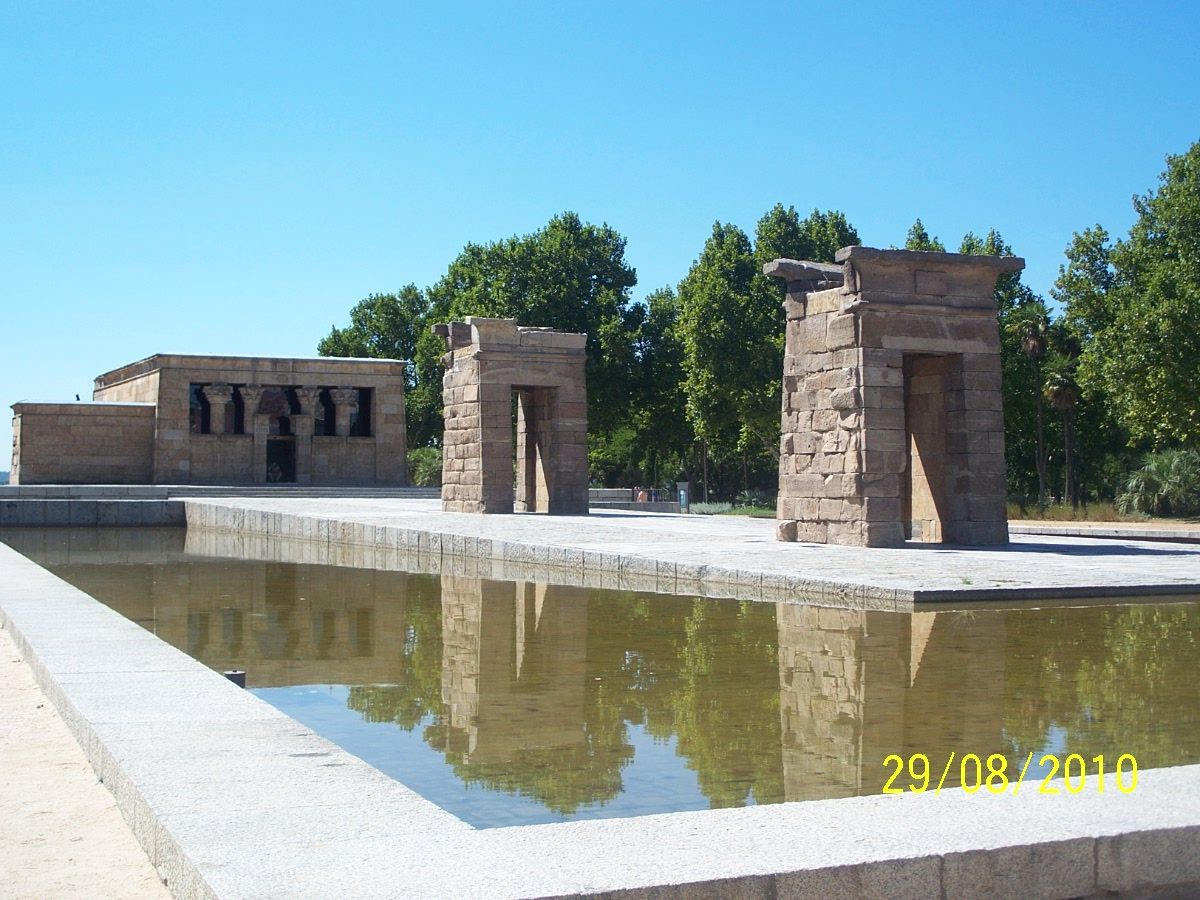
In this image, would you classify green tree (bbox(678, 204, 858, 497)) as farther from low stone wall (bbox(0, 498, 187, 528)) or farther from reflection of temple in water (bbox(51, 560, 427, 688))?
reflection of temple in water (bbox(51, 560, 427, 688))

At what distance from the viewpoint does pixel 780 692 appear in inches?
295

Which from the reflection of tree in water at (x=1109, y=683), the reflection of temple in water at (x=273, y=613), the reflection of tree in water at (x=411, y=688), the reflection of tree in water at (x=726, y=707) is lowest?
the reflection of temple in water at (x=273, y=613)

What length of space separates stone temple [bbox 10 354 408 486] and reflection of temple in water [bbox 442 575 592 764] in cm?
3327

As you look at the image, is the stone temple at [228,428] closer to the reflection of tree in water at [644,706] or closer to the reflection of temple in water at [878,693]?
the reflection of tree in water at [644,706]

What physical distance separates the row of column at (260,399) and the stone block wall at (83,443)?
2.05 meters

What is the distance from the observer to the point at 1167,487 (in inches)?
1426

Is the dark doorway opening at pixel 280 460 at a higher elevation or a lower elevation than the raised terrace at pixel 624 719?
higher

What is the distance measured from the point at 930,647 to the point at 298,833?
20.1 ft

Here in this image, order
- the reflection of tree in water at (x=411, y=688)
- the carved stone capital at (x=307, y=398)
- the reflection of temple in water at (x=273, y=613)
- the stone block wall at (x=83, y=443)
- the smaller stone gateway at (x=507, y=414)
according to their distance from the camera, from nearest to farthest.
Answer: the reflection of tree in water at (x=411, y=688), the reflection of temple in water at (x=273, y=613), the smaller stone gateway at (x=507, y=414), the stone block wall at (x=83, y=443), the carved stone capital at (x=307, y=398)

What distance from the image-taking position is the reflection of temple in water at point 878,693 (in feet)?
18.6

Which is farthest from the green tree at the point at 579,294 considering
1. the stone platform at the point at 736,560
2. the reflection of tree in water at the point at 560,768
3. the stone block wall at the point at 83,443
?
the reflection of tree in water at the point at 560,768

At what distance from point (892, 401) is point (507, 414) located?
12089mm

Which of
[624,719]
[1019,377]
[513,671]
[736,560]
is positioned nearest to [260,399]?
[1019,377]

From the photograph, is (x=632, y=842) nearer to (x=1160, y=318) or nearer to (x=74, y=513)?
(x=74, y=513)
